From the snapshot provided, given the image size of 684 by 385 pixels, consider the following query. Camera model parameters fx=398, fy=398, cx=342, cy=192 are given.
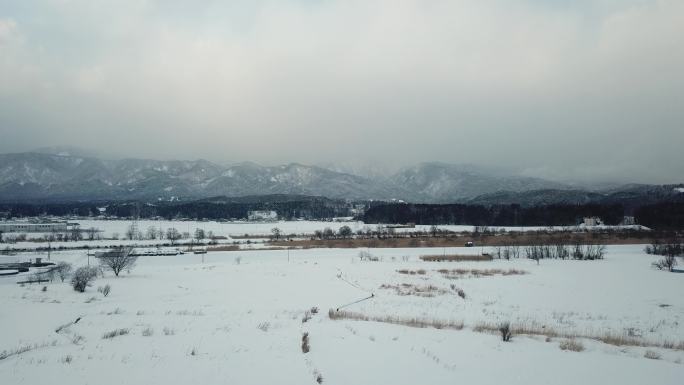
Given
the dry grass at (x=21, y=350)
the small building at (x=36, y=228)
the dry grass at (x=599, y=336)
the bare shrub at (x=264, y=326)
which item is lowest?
the dry grass at (x=599, y=336)

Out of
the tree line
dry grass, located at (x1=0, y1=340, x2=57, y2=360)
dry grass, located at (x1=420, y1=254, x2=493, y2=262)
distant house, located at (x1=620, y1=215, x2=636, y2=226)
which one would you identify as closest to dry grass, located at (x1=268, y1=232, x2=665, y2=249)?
Result: dry grass, located at (x1=420, y1=254, x2=493, y2=262)

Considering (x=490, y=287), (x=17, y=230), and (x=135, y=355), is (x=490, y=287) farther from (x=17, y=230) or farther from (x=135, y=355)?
(x=17, y=230)

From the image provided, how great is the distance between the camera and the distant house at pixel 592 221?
125062mm

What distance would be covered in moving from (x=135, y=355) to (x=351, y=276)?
3110 cm

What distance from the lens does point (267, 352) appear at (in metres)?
12.0

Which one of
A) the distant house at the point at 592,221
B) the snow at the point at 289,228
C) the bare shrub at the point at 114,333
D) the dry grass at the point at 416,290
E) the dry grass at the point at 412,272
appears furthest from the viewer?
the distant house at the point at 592,221

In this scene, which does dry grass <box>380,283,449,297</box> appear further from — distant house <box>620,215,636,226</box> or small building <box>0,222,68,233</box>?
small building <box>0,222,68,233</box>

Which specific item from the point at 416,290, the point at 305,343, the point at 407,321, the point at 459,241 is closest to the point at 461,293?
the point at 416,290

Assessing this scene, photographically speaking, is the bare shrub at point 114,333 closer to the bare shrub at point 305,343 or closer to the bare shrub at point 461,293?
the bare shrub at point 305,343

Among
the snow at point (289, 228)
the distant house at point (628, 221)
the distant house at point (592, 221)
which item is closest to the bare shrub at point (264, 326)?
the snow at point (289, 228)

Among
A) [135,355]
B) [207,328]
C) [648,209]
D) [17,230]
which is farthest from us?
[17,230]

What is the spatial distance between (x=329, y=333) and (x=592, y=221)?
5394 inches

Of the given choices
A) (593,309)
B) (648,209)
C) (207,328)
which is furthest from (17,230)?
(648,209)

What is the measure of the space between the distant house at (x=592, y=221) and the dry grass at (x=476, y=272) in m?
96.2
